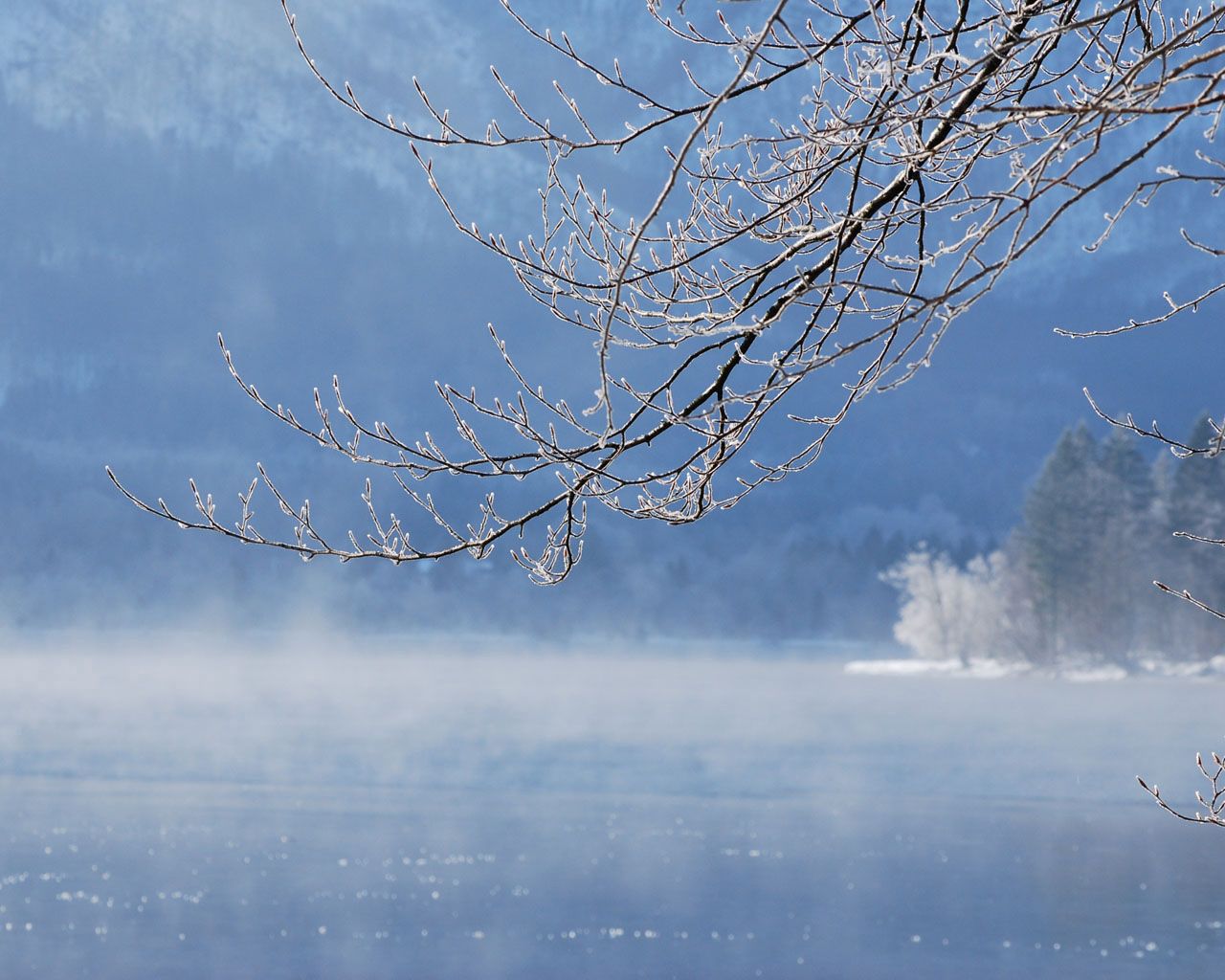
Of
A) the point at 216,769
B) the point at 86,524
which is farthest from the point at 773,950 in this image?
the point at 86,524

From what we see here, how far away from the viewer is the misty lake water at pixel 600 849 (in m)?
14.5

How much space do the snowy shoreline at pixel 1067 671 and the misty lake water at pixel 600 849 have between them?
2828 centimetres

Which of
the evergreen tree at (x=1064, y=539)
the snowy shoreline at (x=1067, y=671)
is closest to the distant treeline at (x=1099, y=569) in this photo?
the evergreen tree at (x=1064, y=539)

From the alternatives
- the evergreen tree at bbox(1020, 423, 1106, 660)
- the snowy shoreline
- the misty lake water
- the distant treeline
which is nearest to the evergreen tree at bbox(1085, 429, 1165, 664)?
the distant treeline

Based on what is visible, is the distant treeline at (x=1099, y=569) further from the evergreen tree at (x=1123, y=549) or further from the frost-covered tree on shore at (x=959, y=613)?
the frost-covered tree on shore at (x=959, y=613)

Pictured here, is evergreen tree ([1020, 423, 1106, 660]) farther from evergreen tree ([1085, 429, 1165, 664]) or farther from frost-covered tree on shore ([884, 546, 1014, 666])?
frost-covered tree on shore ([884, 546, 1014, 666])

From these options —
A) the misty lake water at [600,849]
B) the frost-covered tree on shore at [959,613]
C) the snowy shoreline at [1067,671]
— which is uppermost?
the frost-covered tree on shore at [959,613]

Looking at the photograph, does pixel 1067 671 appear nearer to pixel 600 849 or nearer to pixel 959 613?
pixel 959 613

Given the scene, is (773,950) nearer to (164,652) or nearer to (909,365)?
(909,365)

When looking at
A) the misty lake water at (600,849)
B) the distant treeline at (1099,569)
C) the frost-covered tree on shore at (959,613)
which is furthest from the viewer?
the frost-covered tree on shore at (959,613)

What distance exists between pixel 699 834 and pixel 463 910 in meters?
5.27

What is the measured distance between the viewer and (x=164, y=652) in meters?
106

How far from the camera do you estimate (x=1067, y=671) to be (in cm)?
6981

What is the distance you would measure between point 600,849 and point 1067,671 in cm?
5449
